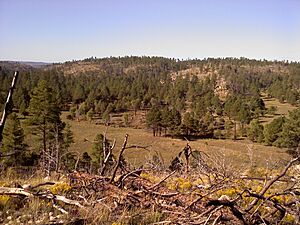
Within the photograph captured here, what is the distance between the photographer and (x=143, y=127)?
2867 inches

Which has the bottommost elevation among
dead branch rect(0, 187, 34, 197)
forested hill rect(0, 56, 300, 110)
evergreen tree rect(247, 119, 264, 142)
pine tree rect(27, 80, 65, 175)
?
evergreen tree rect(247, 119, 264, 142)

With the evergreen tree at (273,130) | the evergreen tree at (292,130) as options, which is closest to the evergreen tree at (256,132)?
the evergreen tree at (273,130)

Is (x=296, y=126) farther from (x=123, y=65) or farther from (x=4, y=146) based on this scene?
(x=123, y=65)

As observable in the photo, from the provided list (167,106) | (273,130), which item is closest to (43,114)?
(273,130)

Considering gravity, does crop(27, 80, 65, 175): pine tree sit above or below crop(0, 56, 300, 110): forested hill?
above

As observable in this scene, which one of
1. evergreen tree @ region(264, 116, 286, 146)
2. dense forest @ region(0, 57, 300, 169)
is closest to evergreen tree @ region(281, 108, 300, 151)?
dense forest @ region(0, 57, 300, 169)

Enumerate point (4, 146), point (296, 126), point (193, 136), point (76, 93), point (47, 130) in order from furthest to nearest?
1. point (76, 93)
2. point (193, 136)
3. point (296, 126)
4. point (47, 130)
5. point (4, 146)

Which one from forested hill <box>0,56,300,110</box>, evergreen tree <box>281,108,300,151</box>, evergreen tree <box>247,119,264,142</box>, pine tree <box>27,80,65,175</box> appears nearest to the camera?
pine tree <box>27,80,65,175</box>

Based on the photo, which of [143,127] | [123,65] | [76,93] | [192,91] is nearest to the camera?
[143,127]

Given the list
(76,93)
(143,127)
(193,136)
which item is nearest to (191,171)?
(193,136)

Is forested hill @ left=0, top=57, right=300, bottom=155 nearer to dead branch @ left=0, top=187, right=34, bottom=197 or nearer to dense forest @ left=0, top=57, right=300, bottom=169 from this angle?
dense forest @ left=0, top=57, right=300, bottom=169

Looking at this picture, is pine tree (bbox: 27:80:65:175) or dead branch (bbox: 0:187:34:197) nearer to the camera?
dead branch (bbox: 0:187:34:197)

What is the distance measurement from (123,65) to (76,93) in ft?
340

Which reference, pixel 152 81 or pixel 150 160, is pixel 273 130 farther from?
pixel 152 81
